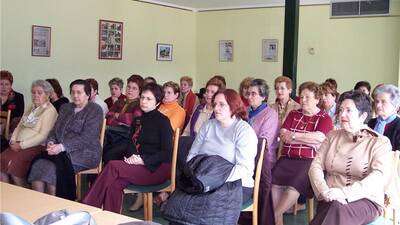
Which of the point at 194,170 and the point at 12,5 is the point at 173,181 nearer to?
the point at 194,170

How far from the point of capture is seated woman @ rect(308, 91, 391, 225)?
Answer: 8.73 ft

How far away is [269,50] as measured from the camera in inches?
359

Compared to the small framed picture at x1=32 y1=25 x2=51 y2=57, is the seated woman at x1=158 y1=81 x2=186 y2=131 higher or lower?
lower

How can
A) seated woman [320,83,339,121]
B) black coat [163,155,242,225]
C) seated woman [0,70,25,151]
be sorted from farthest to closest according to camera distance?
1. seated woman [0,70,25,151]
2. seated woman [320,83,339,121]
3. black coat [163,155,242,225]

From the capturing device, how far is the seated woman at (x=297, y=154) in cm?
365

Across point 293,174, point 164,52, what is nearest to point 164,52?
point 164,52

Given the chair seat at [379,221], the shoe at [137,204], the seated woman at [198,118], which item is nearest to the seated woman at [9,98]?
the shoe at [137,204]

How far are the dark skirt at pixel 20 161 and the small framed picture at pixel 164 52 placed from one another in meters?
5.09

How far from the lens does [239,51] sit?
955 centimetres

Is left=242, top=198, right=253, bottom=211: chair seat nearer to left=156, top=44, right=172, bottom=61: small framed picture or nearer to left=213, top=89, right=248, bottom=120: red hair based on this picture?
left=213, top=89, right=248, bottom=120: red hair

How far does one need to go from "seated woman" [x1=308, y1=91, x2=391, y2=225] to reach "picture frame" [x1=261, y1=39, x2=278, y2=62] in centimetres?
617

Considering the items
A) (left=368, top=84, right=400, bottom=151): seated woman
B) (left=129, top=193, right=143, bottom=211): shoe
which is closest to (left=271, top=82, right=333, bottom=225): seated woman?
(left=368, top=84, right=400, bottom=151): seated woman

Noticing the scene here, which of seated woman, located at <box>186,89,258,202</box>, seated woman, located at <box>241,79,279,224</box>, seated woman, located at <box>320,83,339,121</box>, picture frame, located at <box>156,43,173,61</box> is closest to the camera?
seated woman, located at <box>186,89,258,202</box>

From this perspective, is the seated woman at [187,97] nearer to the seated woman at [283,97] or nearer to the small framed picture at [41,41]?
the seated woman at [283,97]
